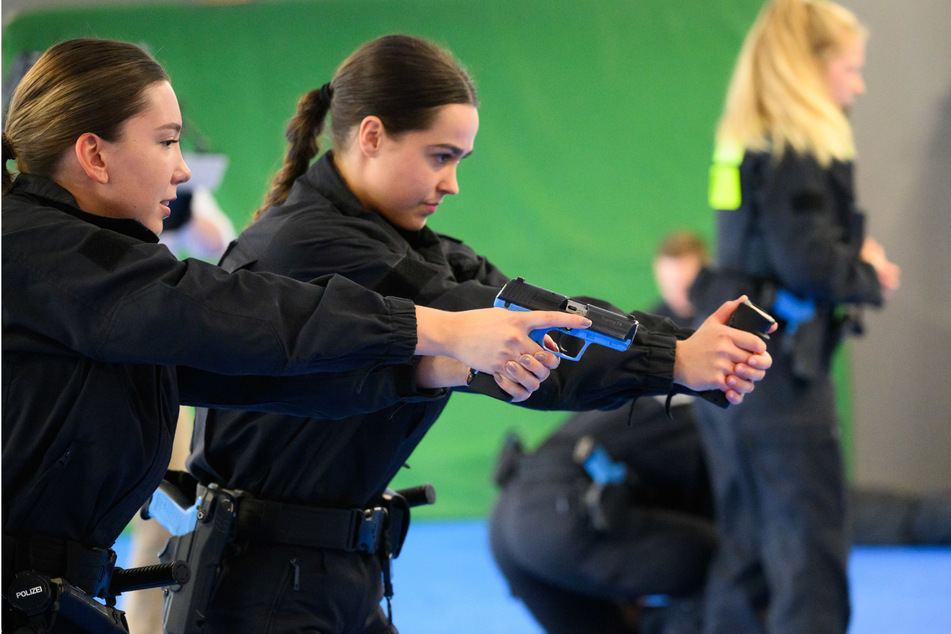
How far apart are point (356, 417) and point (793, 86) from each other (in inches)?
77.8

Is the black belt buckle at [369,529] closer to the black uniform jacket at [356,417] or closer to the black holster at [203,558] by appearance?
the black uniform jacket at [356,417]

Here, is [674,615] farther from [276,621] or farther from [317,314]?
[317,314]

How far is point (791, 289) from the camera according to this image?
3172mm

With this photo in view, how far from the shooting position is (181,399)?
1600 mm

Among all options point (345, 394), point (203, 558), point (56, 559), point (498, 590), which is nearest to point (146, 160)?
point (345, 394)

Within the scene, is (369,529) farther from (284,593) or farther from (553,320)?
(553,320)

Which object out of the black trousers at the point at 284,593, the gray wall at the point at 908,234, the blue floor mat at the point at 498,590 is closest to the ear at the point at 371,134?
the black trousers at the point at 284,593

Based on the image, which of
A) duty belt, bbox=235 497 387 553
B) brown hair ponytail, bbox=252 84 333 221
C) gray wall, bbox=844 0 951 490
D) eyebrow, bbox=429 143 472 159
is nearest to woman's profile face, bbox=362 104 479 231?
→ eyebrow, bbox=429 143 472 159

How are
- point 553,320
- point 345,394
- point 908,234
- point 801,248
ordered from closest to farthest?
point 553,320, point 345,394, point 801,248, point 908,234

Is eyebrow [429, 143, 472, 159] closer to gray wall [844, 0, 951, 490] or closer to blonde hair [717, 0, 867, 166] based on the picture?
blonde hair [717, 0, 867, 166]

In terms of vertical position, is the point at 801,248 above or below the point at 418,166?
above

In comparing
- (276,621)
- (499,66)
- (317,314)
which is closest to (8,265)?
(317,314)

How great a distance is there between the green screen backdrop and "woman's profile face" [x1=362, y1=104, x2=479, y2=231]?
469 centimetres

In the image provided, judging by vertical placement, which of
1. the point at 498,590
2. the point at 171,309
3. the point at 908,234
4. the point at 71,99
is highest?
the point at 908,234
